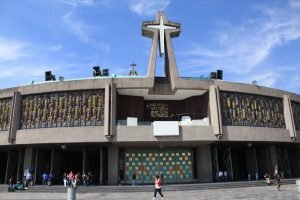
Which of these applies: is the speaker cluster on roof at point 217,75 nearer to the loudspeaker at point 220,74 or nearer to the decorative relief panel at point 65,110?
the loudspeaker at point 220,74

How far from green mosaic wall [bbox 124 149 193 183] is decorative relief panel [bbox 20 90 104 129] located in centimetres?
631

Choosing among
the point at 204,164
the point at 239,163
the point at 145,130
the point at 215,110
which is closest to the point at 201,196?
the point at 145,130

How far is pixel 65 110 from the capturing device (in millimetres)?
30875

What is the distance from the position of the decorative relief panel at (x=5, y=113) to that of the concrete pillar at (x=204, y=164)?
21.4m

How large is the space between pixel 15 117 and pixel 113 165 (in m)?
11.7

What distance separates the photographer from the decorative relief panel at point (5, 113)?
32.1 meters

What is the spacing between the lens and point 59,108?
31031mm

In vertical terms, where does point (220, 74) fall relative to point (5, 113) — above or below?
above

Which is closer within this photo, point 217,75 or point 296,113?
point 217,75

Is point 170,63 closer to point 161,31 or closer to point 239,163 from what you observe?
point 161,31

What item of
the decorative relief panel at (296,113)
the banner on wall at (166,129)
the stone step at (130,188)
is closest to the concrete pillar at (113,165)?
the stone step at (130,188)

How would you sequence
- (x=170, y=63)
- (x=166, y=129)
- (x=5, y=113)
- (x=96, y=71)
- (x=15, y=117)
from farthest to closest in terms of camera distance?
(x=96, y=71), (x=5, y=113), (x=170, y=63), (x=15, y=117), (x=166, y=129)

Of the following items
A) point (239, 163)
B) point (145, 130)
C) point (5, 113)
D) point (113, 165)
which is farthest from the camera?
point (239, 163)

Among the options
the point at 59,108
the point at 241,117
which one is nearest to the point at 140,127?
the point at 59,108
